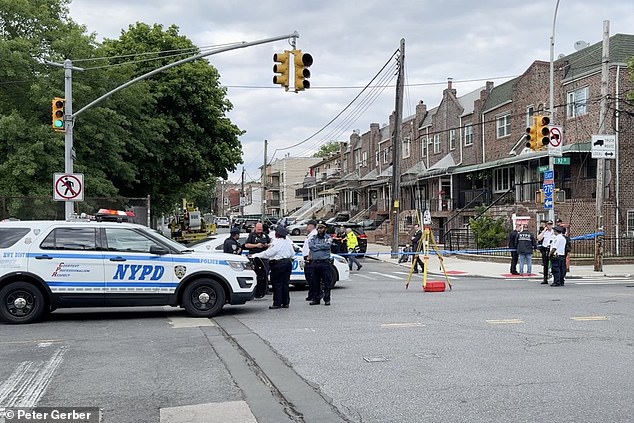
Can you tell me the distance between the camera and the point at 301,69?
16.7m

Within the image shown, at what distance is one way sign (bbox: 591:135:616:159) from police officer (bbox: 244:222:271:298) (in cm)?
1271

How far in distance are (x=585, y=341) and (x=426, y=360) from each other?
2.76m

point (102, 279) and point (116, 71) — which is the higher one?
point (116, 71)

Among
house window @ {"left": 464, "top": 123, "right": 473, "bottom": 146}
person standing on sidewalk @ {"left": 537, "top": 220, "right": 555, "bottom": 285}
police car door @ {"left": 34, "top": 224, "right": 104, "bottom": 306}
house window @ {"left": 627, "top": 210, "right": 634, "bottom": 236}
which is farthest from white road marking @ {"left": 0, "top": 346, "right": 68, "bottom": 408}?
house window @ {"left": 464, "top": 123, "right": 473, "bottom": 146}

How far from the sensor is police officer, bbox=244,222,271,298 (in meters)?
14.1

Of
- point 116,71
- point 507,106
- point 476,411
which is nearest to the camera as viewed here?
point 476,411

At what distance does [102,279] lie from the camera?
11.2 meters

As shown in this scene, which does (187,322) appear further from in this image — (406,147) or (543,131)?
(406,147)

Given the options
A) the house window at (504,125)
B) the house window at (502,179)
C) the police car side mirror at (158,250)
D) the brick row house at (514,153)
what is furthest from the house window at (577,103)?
the police car side mirror at (158,250)

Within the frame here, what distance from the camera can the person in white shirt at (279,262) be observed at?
41.8ft

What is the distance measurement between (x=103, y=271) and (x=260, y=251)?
3892 millimetres

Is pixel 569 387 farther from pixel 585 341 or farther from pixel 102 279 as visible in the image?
pixel 102 279

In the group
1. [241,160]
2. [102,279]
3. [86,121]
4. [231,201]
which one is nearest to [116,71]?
[86,121]

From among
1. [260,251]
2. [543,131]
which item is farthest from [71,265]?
[543,131]
